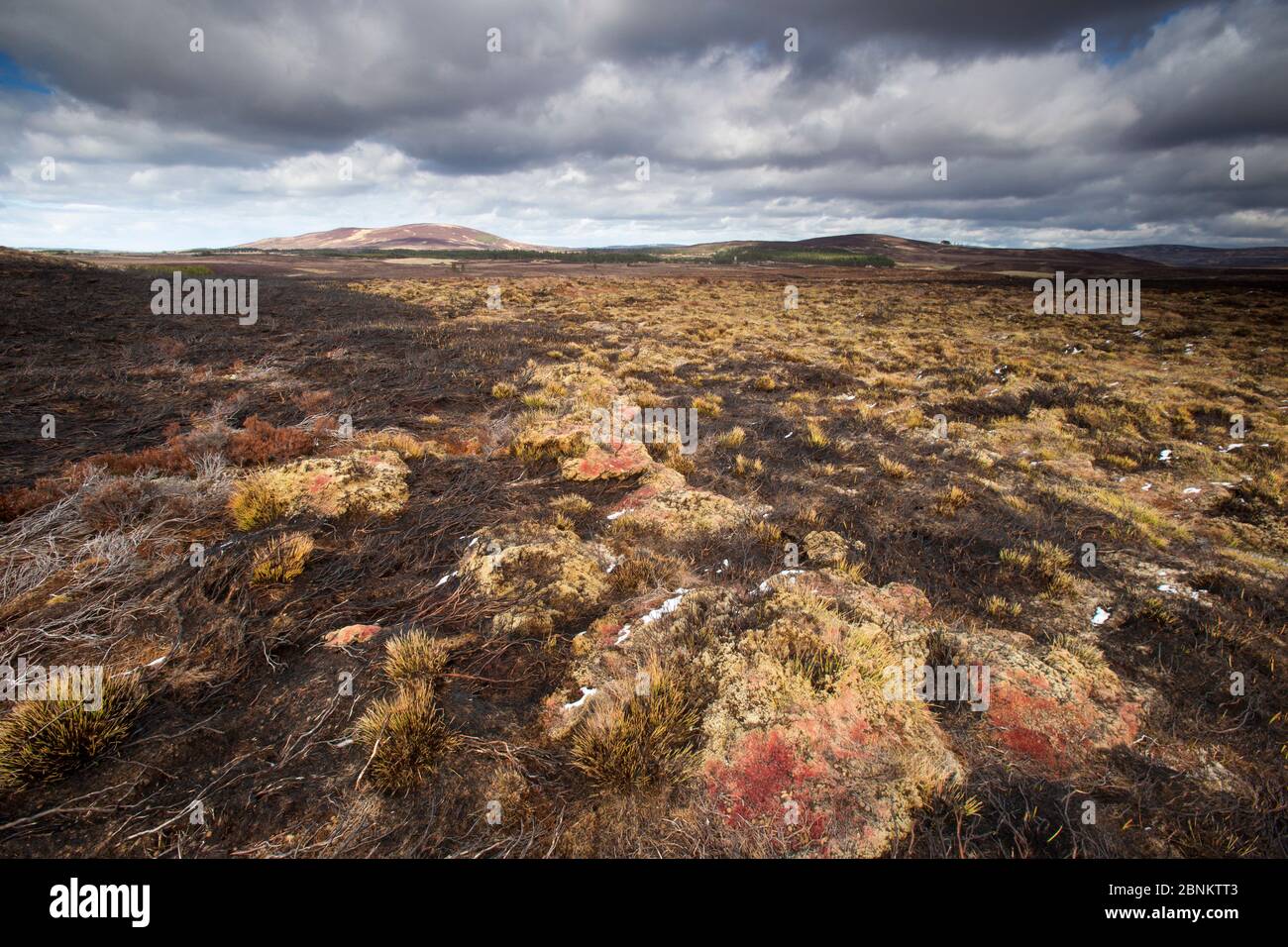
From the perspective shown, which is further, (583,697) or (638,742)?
(583,697)

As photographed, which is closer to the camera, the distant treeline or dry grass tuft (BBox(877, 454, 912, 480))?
dry grass tuft (BBox(877, 454, 912, 480))

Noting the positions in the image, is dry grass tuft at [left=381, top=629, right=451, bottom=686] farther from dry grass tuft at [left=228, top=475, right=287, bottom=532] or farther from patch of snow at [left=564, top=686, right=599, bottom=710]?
dry grass tuft at [left=228, top=475, right=287, bottom=532]

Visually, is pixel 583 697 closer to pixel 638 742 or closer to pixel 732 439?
pixel 638 742

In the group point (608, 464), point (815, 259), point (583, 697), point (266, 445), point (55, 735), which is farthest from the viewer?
point (815, 259)

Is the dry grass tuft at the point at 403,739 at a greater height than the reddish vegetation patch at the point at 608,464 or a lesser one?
lesser

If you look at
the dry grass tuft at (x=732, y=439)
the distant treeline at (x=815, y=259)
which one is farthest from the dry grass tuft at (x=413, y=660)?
the distant treeline at (x=815, y=259)

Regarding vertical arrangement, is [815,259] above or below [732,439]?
above

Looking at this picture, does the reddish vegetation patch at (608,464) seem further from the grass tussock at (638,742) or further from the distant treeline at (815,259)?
the distant treeline at (815,259)

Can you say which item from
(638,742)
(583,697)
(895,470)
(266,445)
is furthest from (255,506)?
(895,470)

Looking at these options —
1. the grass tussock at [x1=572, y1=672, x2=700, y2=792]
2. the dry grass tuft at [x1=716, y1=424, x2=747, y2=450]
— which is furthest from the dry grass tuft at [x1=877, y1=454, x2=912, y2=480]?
the grass tussock at [x1=572, y1=672, x2=700, y2=792]

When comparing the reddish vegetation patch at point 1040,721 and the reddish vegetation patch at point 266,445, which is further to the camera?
the reddish vegetation patch at point 266,445
